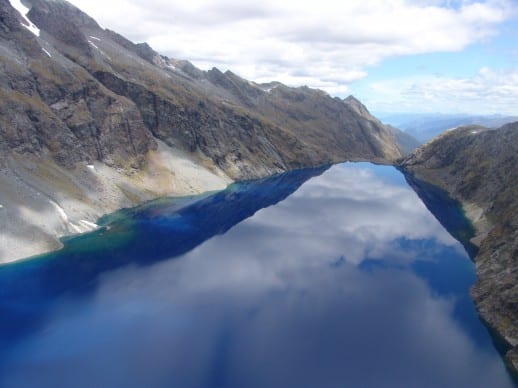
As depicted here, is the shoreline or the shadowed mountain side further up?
the shoreline

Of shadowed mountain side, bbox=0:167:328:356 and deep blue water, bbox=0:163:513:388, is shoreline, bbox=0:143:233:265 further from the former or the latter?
deep blue water, bbox=0:163:513:388

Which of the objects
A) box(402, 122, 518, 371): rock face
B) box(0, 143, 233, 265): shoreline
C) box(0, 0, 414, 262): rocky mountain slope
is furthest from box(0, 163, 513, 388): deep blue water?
box(0, 0, 414, 262): rocky mountain slope

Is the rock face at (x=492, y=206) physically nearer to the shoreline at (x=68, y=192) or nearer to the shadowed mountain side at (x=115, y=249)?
the shadowed mountain side at (x=115, y=249)

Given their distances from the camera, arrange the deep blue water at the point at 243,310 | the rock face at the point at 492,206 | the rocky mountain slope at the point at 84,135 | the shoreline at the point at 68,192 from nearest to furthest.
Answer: the deep blue water at the point at 243,310 < the rock face at the point at 492,206 < the shoreline at the point at 68,192 < the rocky mountain slope at the point at 84,135

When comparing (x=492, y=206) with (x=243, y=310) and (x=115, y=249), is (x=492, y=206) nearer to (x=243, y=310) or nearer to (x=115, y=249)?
(x=243, y=310)

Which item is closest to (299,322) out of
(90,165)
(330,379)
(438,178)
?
(330,379)

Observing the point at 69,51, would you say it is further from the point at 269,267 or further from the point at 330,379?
the point at 330,379

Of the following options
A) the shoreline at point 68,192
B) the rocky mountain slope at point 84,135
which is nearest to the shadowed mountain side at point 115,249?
the shoreline at point 68,192
